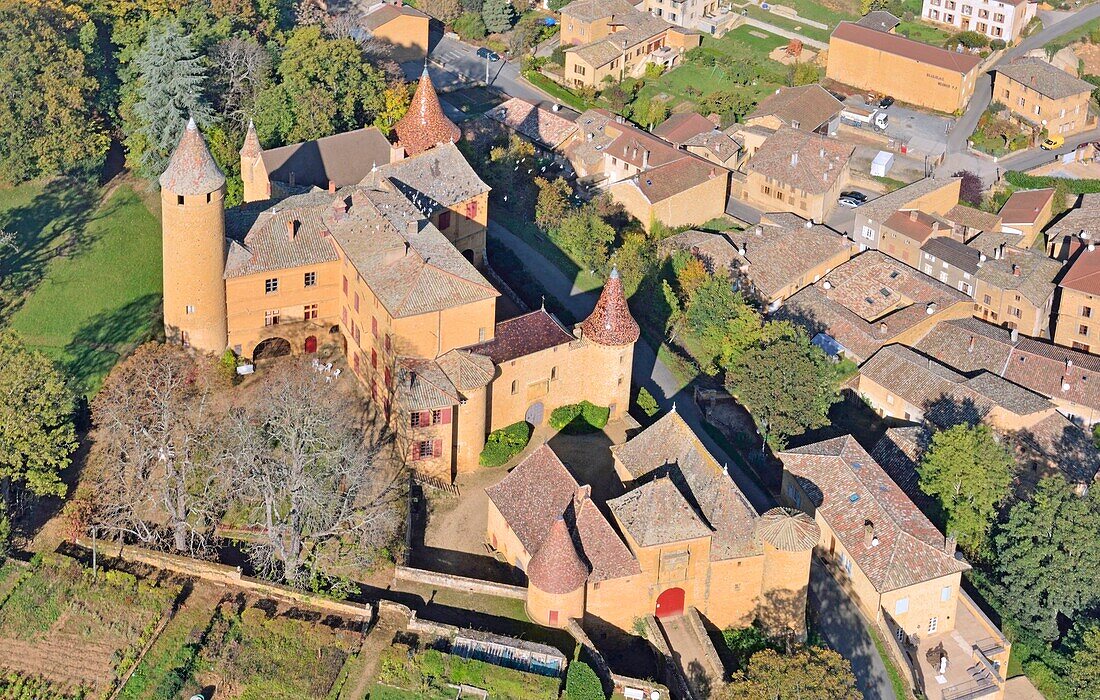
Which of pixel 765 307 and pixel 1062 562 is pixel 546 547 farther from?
pixel 765 307

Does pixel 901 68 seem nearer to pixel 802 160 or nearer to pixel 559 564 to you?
pixel 802 160

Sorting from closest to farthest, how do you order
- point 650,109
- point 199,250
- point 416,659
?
point 416,659
point 199,250
point 650,109

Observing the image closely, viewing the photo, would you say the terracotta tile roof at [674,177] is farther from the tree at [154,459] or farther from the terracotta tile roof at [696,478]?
the tree at [154,459]

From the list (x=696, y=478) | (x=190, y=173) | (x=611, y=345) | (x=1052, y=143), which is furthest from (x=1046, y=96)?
(x=190, y=173)

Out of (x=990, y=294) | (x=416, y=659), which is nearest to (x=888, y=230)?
(x=990, y=294)

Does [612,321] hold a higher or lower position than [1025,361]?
higher

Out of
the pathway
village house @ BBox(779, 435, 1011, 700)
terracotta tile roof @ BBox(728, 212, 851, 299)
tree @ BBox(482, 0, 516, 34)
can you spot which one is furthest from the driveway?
tree @ BBox(482, 0, 516, 34)

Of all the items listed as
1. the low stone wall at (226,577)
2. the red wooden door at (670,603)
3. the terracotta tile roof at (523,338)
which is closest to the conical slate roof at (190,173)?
the terracotta tile roof at (523,338)
